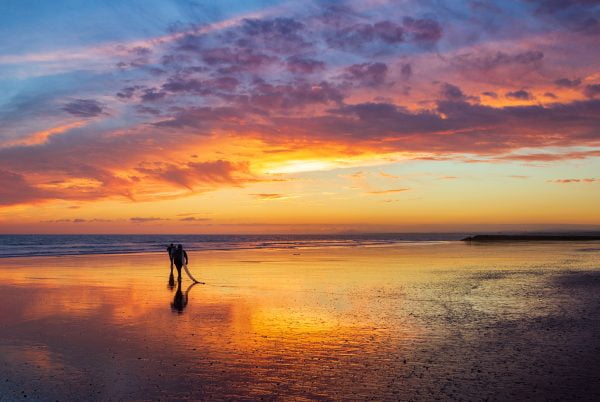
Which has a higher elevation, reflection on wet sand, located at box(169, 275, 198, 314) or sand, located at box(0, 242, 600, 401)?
reflection on wet sand, located at box(169, 275, 198, 314)

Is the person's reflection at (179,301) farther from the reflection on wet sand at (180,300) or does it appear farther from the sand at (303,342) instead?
the sand at (303,342)

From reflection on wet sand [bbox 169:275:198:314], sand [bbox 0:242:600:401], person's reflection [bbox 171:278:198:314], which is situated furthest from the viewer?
reflection on wet sand [bbox 169:275:198:314]

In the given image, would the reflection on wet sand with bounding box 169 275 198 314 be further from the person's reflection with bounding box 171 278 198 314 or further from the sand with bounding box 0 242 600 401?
the sand with bounding box 0 242 600 401

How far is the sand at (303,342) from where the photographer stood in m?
9.47

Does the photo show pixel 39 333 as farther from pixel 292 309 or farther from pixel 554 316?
pixel 554 316

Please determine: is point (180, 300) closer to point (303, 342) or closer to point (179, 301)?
point (179, 301)

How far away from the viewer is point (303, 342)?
1288cm

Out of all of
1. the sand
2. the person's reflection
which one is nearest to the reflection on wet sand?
the person's reflection

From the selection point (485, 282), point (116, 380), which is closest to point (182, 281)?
point (485, 282)

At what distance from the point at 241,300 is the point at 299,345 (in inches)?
312

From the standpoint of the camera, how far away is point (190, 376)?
399 inches

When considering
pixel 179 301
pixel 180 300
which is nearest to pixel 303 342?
pixel 179 301

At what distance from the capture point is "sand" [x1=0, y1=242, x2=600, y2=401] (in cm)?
947

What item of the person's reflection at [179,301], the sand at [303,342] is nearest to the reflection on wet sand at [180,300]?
the person's reflection at [179,301]
